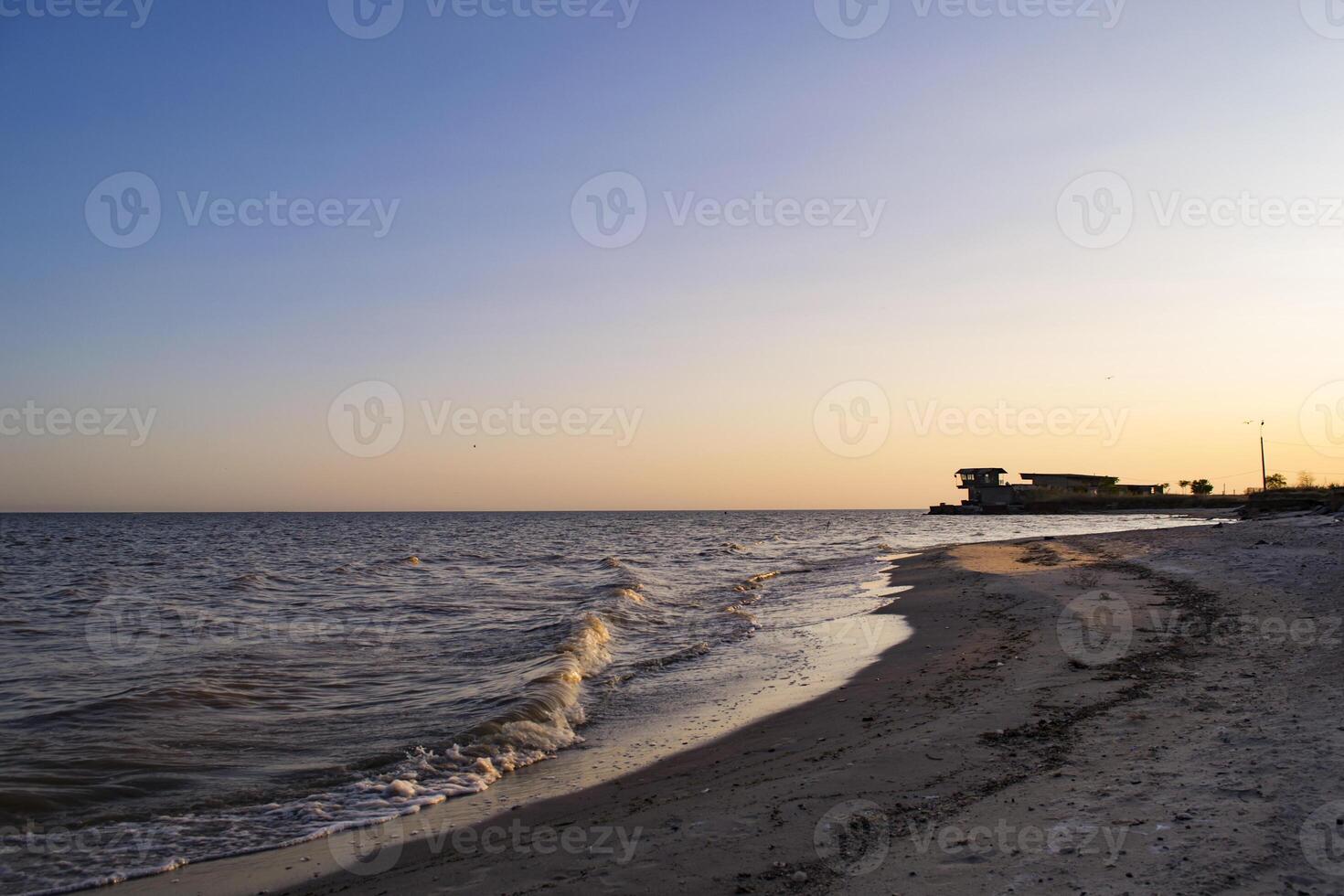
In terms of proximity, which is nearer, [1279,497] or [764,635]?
[764,635]

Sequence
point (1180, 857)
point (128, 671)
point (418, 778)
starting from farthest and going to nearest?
point (128, 671), point (418, 778), point (1180, 857)

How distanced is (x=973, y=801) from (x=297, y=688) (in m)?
11.2

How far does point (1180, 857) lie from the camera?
4.39 metres

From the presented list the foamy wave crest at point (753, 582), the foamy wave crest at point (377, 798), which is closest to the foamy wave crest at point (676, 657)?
the foamy wave crest at point (377, 798)

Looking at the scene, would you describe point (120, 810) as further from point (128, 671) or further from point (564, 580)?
point (564, 580)

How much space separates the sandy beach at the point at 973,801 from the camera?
15.0ft

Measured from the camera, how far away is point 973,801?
5688 millimetres

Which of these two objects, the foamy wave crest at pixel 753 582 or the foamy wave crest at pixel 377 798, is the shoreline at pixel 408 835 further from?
the foamy wave crest at pixel 753 582

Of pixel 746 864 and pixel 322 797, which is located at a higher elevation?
pixel 746 864

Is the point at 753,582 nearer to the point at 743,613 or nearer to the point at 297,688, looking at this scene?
the point at 743,613

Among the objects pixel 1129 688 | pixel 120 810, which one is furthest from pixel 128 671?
pixel 1129 688

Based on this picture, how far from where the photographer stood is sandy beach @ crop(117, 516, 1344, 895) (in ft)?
15.0

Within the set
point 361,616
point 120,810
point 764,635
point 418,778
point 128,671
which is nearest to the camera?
point 120,810

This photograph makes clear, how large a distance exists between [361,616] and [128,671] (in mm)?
7565
